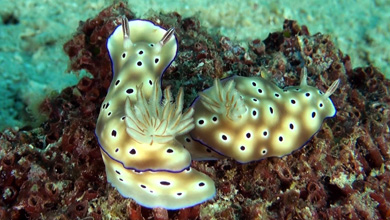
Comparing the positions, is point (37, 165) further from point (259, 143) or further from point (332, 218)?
point (332, 218)

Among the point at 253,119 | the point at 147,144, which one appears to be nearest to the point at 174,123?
the point at 147,144

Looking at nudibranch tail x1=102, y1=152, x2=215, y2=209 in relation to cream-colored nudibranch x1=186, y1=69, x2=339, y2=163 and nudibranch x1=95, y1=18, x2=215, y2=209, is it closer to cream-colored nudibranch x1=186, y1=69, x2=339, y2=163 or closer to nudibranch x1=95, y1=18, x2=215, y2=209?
nudibranch x1=95, y1=18, x2=215, y2=209

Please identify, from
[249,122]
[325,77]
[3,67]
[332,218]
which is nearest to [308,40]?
[325,77]

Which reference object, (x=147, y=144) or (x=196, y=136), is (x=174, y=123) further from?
(x=196, y=136)

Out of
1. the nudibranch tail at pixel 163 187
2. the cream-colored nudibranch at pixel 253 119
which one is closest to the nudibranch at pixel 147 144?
the nudibranch tail at pixel 163 187

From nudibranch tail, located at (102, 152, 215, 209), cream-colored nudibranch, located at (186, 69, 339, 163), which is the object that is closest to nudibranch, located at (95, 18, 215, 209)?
nudibranch tail, located at (102, 152, 215, 209)

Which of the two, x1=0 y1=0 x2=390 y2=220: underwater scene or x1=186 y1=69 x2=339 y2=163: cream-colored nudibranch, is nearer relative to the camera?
x1=0 y1=0 x2=390 y2=220: underwater scene
